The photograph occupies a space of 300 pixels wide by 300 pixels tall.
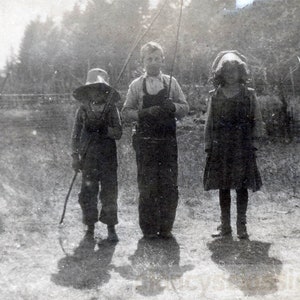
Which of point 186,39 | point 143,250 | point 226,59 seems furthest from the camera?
point 186,39

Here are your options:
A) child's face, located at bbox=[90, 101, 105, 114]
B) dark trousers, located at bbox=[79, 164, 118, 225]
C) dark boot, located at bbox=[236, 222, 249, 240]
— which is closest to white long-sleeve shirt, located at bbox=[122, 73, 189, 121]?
child's face, located at bbox=[90, 101, 105, 114]

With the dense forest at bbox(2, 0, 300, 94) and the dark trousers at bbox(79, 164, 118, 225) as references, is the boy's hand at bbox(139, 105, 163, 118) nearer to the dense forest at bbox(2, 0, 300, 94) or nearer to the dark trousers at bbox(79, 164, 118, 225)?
the dark trousers at bbox(79, 164, 118, 225)

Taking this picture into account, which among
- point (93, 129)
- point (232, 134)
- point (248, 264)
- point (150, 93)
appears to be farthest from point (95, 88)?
point (248, 264)

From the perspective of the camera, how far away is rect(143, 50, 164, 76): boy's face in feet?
16.3

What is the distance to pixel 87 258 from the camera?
4.56m

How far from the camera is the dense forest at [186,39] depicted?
1564cm

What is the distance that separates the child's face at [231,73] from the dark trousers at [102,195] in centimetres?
156

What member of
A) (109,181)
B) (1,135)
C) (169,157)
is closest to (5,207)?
(109,181)

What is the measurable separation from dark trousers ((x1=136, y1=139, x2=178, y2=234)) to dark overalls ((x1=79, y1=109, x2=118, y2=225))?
31 cm

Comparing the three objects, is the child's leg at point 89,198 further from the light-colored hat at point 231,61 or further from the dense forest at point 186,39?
the dense forest at point 186,39

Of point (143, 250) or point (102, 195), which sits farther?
point (102, 195)

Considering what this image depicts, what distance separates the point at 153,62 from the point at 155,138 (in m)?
0.80

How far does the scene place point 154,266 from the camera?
4.29m

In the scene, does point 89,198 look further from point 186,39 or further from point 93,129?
point 186,39
